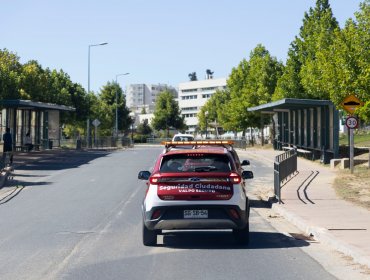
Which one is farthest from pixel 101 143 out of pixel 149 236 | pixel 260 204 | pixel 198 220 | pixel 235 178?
pixel 198 220

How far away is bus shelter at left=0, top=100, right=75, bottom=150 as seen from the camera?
5016 cm

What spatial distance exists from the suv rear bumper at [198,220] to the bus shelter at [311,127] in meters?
22.1

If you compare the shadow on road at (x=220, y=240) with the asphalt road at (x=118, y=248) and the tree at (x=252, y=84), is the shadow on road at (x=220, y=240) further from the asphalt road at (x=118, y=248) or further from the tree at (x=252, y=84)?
the tree at (x=252, y=84)

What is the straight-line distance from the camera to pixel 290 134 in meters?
54.8

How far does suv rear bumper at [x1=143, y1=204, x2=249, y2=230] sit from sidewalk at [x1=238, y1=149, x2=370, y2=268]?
5.91 feet

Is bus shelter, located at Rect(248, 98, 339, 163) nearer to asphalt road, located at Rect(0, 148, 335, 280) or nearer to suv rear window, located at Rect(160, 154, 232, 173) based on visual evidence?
asphalt road, located at Rect(0, 148, 335, 280)

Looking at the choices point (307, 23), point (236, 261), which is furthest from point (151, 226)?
point (307, 23)

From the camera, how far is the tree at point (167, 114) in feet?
405

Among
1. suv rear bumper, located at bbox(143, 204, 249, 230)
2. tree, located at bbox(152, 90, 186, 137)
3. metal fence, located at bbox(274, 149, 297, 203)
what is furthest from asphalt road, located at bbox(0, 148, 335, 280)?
tree, located at bbox(152, 90, 186, 137)

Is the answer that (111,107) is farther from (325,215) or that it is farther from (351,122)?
(325,215)

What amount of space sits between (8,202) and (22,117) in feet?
114

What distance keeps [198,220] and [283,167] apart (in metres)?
12.9

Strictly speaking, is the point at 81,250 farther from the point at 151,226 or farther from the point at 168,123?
the point at 168,123

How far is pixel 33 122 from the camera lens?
59062 millimetres
